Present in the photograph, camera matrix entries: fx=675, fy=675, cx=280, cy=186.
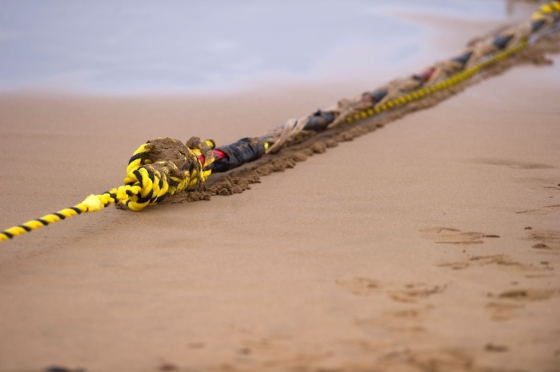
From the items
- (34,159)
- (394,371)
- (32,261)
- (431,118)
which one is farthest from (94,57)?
(394,371)

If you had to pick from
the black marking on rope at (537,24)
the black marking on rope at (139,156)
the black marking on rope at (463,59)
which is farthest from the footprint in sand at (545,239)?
the black marking on rope at (537,24)

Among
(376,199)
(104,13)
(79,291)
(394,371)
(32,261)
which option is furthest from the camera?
(104,13)

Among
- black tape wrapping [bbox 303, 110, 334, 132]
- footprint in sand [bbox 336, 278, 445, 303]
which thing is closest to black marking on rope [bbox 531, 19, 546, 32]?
black tape wrapping [bbox 303, 110, 334, 132]

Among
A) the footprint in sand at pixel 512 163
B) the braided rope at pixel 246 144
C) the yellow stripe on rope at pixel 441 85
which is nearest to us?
the braided rope at pixel 246 144

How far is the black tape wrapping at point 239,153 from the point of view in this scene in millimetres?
2402

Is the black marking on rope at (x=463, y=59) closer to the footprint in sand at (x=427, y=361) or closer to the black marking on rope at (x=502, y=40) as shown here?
the black marking on rope at (x=502, y=40)

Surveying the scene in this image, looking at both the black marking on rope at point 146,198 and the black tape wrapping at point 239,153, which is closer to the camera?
the black marking on rope at point 146,198

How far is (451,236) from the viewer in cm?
189

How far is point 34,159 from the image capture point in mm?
2568

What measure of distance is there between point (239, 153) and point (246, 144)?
7 centimetres

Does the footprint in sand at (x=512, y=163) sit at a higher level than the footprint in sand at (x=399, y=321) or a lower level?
higher

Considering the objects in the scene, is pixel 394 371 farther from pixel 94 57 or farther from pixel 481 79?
pixel 94 57

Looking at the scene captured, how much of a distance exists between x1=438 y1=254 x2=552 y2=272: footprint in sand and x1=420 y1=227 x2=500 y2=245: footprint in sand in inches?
4.3

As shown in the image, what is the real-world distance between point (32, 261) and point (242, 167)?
3.46 feet
